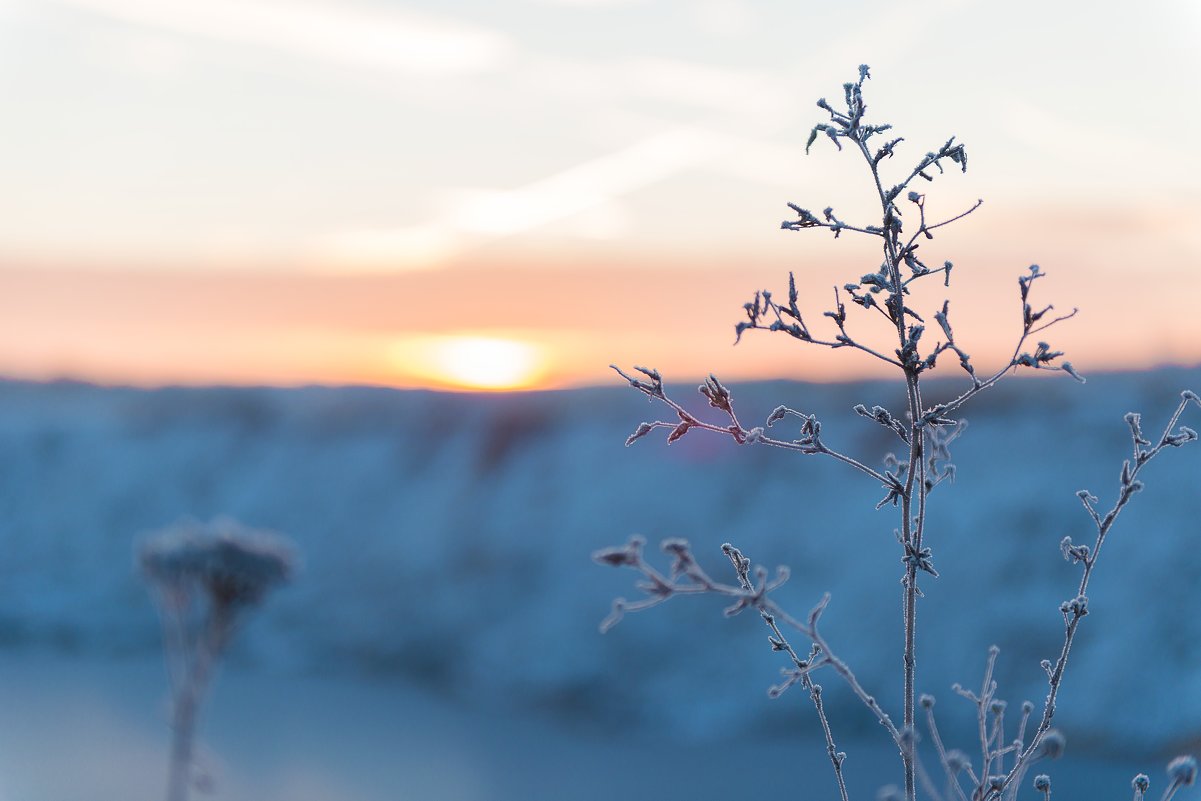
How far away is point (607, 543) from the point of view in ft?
80.7

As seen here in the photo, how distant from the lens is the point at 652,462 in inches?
1043

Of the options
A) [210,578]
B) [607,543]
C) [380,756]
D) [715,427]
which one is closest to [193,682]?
[210,578]

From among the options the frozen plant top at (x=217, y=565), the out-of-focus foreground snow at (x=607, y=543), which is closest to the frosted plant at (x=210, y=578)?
the frozen plant top at (x=217, y=565)

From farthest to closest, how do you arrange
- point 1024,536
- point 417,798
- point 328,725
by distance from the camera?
point 1024,536 < point 328,725 < point 417,798

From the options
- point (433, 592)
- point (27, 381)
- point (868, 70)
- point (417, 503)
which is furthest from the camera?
→ point (27, 381)

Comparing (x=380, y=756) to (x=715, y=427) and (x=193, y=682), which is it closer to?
(x=193, y=682)

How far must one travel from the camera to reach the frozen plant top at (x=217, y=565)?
7977mm

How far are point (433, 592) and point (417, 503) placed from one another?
13.6 feet

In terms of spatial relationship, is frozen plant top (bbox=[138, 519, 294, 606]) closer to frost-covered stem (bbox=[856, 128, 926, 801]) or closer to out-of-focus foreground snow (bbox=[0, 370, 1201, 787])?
frost-covered stem (bbox=[856, 128, 926, 801])

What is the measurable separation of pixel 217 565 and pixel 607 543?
17.0m

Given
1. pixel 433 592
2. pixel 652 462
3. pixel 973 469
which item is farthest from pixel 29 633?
pixel 973 469

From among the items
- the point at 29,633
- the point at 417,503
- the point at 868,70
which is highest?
the point at 868,70

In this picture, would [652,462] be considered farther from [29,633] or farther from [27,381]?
[27,381]

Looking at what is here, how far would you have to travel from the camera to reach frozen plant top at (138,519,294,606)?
7.98 m
